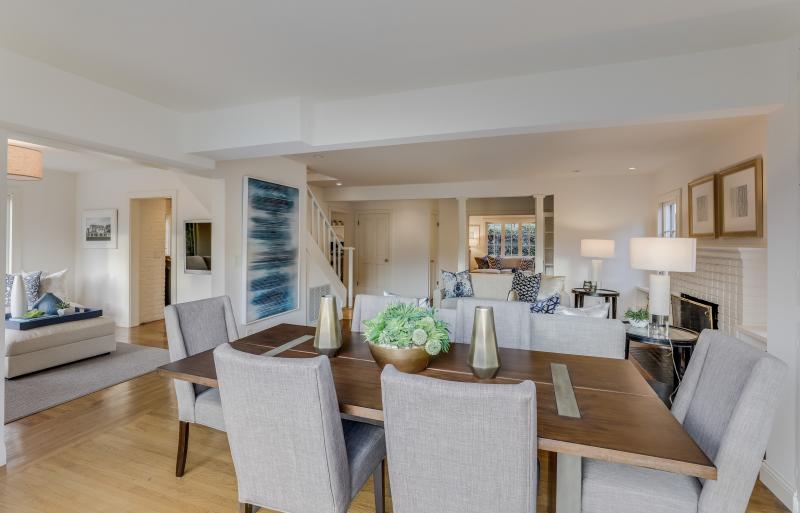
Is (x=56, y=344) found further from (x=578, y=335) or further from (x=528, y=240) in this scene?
(x=528, y=240)

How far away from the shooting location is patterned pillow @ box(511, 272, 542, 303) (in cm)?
477

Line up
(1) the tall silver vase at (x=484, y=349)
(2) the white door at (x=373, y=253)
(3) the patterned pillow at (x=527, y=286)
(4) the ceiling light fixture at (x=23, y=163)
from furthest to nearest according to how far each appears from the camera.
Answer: (2) the white door at (x=373, y=253)
(3) the patterned pillow at (x=527, y=286)
(4) the ceiling light fixture at (x=23, y=163)
(1) the tall silver vase at (x=484, y=349)

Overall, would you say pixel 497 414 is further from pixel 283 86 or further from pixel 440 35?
pixel 283 86

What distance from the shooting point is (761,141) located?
10.4 ft

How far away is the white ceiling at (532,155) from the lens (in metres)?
3.75

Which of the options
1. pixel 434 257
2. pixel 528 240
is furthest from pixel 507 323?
pixel 528 240

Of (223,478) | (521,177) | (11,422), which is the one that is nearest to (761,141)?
(521,177)

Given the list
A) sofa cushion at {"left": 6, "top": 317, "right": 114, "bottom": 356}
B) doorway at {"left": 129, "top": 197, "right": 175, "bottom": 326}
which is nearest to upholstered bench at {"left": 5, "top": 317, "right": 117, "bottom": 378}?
sofa cushion at {"left": 6, "top": 317, "right": 114, "bottom": 356}

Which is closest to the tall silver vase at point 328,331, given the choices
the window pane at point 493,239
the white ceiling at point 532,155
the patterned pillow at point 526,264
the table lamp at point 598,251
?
the white ceiling at point 532,155

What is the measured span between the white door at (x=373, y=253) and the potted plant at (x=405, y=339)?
23.0ft

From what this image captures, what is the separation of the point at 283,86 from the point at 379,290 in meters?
6.48

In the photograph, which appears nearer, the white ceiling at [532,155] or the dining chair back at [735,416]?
the dining chair back at [735,416]

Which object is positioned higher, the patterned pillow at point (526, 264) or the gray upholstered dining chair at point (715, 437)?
the patterned pillow at point (526, 264)

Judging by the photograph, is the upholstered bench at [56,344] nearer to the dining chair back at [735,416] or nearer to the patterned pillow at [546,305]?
the patterned pillow at [546,305]
